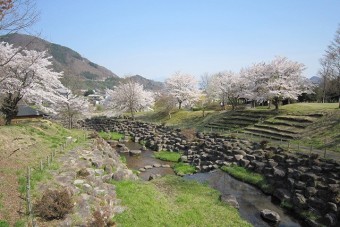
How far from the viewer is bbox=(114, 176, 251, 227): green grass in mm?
13320

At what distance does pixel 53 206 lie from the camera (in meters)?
10.8

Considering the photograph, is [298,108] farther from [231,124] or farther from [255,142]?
[255,142]

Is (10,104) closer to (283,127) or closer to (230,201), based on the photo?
(230,201)

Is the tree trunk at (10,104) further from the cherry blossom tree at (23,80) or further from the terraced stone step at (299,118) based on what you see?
the terraced stone step at (299,118)

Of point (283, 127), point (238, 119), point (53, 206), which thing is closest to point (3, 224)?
point (53, 206)

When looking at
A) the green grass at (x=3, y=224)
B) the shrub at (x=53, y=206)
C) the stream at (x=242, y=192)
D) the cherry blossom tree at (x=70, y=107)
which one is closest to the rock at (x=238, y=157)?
the stream at (x=242, y=192)

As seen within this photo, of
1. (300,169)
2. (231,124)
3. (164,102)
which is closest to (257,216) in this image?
(300,169)

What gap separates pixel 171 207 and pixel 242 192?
7.62m

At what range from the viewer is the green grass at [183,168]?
25.6m

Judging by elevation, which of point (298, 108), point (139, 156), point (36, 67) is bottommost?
point (139, 156)

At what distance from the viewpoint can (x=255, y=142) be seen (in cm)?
3347

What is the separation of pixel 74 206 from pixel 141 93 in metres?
57.3

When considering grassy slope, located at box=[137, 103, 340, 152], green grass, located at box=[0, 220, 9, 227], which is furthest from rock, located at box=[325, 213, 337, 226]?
green grass, located at box=[0, 220, 9, 227]

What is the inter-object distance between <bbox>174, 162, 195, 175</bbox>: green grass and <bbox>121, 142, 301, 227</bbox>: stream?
60 cm
